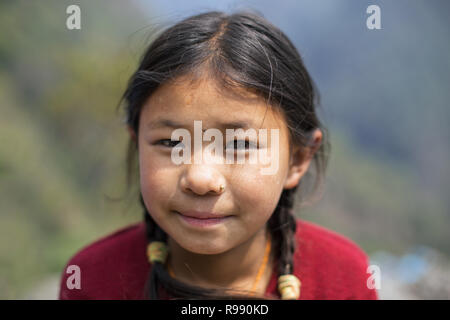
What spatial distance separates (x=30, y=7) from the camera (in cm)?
412

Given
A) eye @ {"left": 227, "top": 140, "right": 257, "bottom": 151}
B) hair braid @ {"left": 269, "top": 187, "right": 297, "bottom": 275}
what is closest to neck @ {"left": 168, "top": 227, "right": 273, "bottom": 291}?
hair braid @ {"left": 269, "top": 187, "right": 297, "bottom": 275}

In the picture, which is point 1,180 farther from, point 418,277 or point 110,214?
point 418,277

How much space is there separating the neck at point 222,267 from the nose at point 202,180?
416mm

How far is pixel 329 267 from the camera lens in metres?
1.86

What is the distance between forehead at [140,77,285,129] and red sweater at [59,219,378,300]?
70 cm

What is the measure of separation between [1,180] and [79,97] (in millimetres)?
1018

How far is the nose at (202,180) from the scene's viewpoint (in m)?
1.37

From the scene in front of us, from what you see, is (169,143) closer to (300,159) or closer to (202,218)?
(202,218)

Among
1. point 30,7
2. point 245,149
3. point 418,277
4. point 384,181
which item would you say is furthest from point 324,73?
point 245,149

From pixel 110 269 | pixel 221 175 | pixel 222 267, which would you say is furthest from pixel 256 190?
pixel 110 269

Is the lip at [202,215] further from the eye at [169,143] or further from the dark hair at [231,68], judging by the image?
the dark hair at [231,68]

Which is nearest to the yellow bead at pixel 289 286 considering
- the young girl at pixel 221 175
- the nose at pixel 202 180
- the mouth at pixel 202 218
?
the young girl at pixel 221 175

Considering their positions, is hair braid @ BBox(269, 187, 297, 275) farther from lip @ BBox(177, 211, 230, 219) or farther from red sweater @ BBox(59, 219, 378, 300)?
lip @ BBox(177, 211, 230, 219)

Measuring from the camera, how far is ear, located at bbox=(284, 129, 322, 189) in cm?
174
